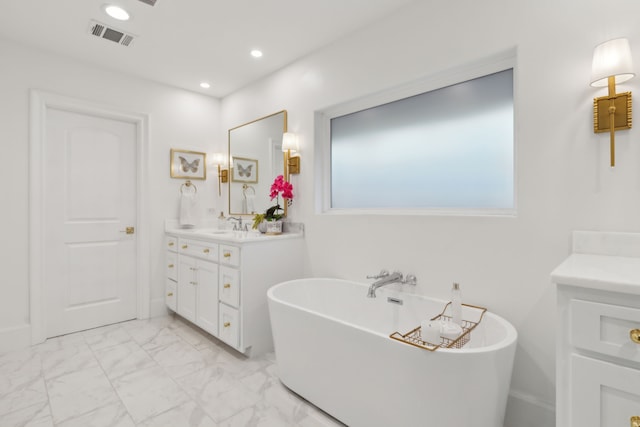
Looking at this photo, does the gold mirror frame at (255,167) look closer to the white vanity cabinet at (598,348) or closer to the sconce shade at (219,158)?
the sconce shade at (219,158)

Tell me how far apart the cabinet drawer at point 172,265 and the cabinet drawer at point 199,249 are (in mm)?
155

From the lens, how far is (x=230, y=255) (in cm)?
233

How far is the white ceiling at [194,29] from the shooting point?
6.73 feet

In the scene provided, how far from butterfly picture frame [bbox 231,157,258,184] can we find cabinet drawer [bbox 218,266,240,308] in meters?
1.13

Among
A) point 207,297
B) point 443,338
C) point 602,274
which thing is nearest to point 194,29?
point 207,297

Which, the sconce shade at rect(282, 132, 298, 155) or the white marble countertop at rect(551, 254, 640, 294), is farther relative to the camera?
the sconce shade at rect(282, 132, 298, 155)

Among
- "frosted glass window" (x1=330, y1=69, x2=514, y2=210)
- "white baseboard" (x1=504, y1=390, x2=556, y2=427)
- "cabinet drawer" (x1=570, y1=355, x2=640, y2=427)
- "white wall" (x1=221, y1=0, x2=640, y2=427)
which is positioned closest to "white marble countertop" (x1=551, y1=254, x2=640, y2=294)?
"cabinet drawer" (x1=570, y1=355, x2=640, y2=427)

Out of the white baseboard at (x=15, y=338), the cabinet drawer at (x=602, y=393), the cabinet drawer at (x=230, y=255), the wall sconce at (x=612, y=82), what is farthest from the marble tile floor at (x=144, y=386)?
the wall sconce at (x=612, y=82)

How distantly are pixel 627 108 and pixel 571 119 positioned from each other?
0.18 meters

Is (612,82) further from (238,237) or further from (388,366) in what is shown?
(238,237)

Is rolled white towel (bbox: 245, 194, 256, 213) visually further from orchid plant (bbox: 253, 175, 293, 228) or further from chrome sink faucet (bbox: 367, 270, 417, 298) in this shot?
chrome sink faucet (bbox: 367, 270, 417, 298)

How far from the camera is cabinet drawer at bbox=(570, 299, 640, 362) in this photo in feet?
2.61

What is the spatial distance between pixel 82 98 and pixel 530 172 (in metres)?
3.53

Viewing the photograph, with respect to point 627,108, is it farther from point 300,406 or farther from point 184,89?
point 184,89
